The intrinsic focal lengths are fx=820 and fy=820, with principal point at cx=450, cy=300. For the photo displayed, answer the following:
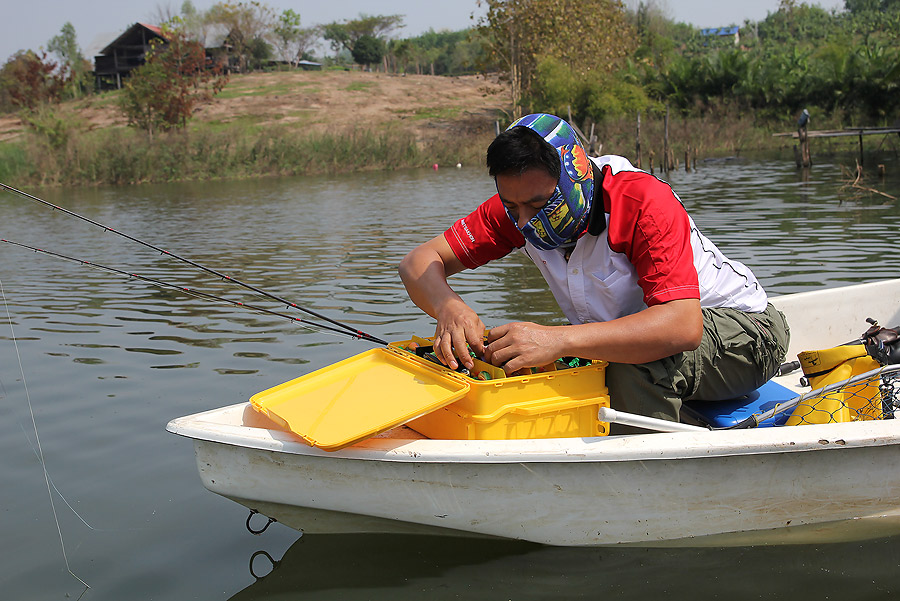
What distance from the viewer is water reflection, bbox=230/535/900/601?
2945 mm

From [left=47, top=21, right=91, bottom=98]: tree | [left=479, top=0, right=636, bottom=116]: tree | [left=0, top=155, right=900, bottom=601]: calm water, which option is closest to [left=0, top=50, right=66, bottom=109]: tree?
[left=47, top=21, right=91, bottom=98]: tree

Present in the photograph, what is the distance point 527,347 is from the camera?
2.82 metres

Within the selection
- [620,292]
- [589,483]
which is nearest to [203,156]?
[620,292]

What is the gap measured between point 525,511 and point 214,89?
47.0m

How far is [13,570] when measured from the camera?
327 cm

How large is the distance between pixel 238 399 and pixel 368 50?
72.3m

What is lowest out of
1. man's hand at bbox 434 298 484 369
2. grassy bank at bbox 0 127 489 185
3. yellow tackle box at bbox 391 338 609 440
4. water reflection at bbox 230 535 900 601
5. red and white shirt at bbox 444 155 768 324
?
water reflection at bbox 230 535 900 601

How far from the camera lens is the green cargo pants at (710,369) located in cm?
297

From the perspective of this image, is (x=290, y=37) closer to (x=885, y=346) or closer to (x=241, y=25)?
(x=241, y=25)

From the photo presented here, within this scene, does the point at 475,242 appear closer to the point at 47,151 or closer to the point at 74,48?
the point at 47,151

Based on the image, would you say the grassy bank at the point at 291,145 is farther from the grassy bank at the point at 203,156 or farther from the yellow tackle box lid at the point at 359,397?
the yellow tackle box lid at the point at 359,397

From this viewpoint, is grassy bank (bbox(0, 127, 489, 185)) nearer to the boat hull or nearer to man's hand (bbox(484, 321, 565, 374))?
the boat hull

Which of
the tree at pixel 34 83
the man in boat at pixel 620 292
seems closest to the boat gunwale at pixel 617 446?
the man in boat at pixel 620 292

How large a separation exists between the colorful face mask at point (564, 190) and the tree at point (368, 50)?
73.6m
